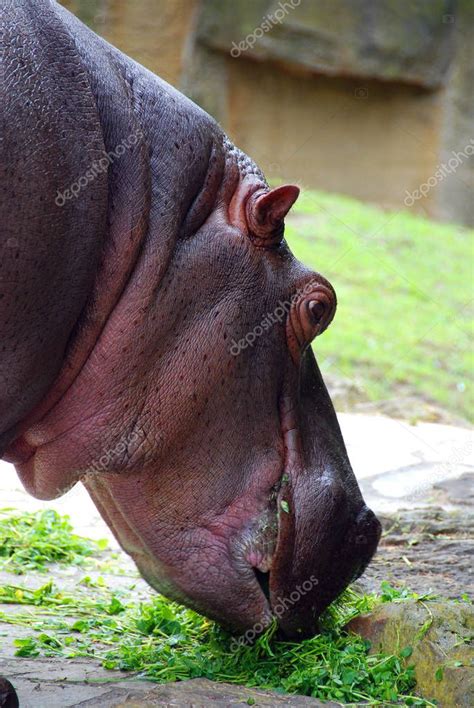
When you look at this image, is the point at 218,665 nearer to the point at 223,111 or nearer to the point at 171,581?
the point at 171,581

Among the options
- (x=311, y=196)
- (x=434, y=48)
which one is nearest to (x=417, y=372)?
(x=311, y=196)

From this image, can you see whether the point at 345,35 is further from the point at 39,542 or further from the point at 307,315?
the point at 307,315

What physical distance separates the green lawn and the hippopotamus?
16.3 ft

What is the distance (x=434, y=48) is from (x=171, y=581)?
1034 cm

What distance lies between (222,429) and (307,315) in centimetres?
38

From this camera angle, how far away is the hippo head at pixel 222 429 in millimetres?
2699

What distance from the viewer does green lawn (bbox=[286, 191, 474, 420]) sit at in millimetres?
8391

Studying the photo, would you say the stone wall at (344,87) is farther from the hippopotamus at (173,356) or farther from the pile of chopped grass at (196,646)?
the hippopotamus at (173,356)

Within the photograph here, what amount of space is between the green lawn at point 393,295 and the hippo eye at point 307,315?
489 cm

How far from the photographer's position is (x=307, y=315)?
9.48 feet

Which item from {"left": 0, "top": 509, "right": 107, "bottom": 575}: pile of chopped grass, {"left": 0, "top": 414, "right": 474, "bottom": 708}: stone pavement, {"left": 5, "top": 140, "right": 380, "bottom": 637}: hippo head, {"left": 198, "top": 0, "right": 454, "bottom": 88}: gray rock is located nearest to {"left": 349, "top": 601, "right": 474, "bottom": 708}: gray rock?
{"left": 5, "top": 140, "right": 380, "bottom": 637}: hippo head

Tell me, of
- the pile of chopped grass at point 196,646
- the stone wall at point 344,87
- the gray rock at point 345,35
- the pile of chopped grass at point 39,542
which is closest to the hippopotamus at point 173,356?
the pile of chopped grass at point 196,646

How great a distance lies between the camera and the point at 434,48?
1220 cm

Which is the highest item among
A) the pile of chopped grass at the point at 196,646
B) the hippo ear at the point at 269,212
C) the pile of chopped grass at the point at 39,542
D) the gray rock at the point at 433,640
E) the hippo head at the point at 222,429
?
the hippo ear at the point at 269,212
